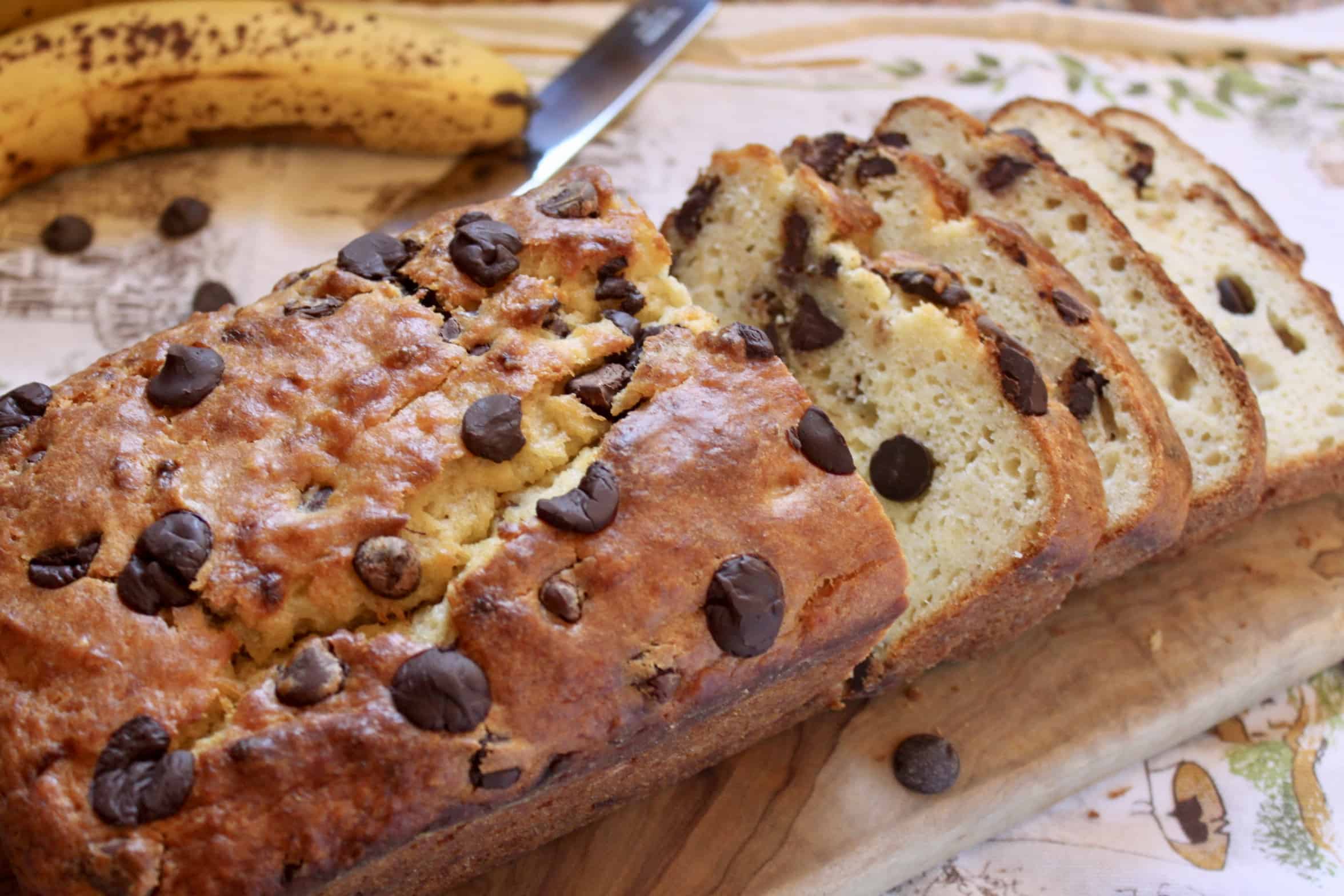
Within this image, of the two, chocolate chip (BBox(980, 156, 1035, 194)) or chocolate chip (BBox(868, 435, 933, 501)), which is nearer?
chocolate chip (BBox(868, 435, 933, 501))

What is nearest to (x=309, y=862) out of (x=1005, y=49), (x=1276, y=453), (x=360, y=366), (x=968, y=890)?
(x=360, y=366)

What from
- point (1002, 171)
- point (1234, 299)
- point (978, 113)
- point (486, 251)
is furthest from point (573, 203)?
point (978, 113)

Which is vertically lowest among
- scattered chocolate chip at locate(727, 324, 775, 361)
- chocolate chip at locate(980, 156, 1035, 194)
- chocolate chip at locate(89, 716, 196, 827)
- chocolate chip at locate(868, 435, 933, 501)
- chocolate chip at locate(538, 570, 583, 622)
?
chocolate chip at locate(89, 716, 196, 827)

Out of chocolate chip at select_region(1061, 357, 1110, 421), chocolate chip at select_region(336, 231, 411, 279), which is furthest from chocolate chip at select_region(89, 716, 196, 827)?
chocolate chip at select_region(1061, 357, 1110, 421)

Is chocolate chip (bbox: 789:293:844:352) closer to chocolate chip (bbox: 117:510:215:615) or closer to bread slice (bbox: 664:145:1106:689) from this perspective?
bread slice (bbox: 664:145:1106:689)

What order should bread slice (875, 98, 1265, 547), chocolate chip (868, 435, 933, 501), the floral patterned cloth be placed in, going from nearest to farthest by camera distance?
chocolate chip (868, 435, 933, 501) < the floral patterned cloth < bread slice (875, 98, 1265, 547)

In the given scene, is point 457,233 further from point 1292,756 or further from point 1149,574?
point 1292,756
